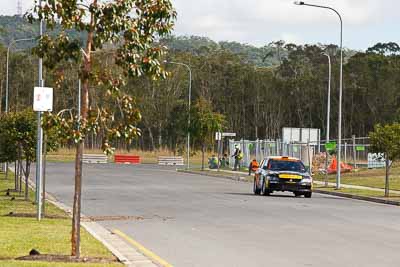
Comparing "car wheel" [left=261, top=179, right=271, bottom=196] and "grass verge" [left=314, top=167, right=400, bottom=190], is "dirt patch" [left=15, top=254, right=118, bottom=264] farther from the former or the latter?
"grass verge" [left=314, top=167, right=400, bottom=190]

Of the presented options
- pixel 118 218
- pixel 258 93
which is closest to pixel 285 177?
pixel 118 218

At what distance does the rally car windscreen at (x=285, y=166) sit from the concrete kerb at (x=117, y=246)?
47.8 feet

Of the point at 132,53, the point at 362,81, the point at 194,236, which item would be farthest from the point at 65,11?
the point at 362,81

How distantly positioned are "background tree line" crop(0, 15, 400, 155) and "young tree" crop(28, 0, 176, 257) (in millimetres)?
81462

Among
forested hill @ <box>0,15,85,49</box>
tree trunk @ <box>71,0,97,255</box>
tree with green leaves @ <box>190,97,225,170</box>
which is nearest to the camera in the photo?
tree trunk @ <box>71,0,97,255</box>

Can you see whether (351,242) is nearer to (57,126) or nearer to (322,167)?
(57,126)

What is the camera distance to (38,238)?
16.5 metres

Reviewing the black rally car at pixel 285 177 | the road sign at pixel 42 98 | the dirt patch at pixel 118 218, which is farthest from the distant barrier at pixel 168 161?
the road sign at pixel 42 98

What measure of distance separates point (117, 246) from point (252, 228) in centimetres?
497

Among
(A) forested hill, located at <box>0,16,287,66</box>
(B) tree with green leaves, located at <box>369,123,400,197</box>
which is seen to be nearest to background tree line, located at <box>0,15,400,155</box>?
(A) forested hill, located at <box>0,16,287,66</box>

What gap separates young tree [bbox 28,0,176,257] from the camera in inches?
544

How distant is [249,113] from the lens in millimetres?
106250

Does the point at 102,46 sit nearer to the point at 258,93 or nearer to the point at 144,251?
the point at 144,251

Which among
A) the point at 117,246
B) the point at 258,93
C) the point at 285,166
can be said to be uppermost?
the point at 258,93
